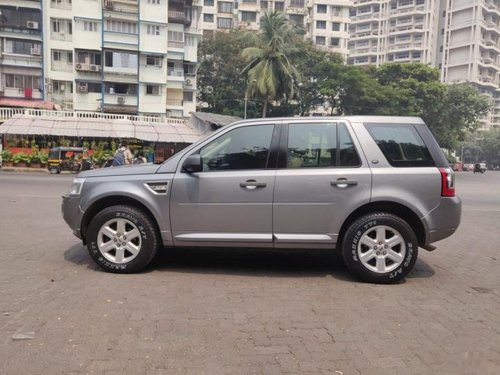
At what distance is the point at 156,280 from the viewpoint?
16.4 feet

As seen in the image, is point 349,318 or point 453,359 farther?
point 349,318

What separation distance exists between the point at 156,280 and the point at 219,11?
7510cm

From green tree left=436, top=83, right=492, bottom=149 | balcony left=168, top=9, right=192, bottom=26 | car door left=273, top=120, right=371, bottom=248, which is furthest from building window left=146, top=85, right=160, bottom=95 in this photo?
car door left=273, top=120, right=371, bottom=248

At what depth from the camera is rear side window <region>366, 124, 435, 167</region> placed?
5031mm

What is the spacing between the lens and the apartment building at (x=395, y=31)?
93062 millimetres

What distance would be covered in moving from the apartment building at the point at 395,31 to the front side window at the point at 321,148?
3830 inches

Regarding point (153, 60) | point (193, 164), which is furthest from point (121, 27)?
point (193, 164)

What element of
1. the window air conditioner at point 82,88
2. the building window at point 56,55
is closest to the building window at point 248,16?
the building window at point 56,55

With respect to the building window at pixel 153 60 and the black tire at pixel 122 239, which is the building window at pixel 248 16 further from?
the black tire at pixel 122 239

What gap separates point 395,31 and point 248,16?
37822mm

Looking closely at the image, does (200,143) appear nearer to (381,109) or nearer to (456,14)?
(381,109)

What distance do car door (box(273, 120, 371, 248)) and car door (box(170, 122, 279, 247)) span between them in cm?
14

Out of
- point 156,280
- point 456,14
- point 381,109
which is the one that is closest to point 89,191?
point 156,280

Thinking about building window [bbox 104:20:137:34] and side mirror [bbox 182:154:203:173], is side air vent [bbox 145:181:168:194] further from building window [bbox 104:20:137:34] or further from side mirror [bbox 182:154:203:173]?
building window [bbox 104:20:137:34]
